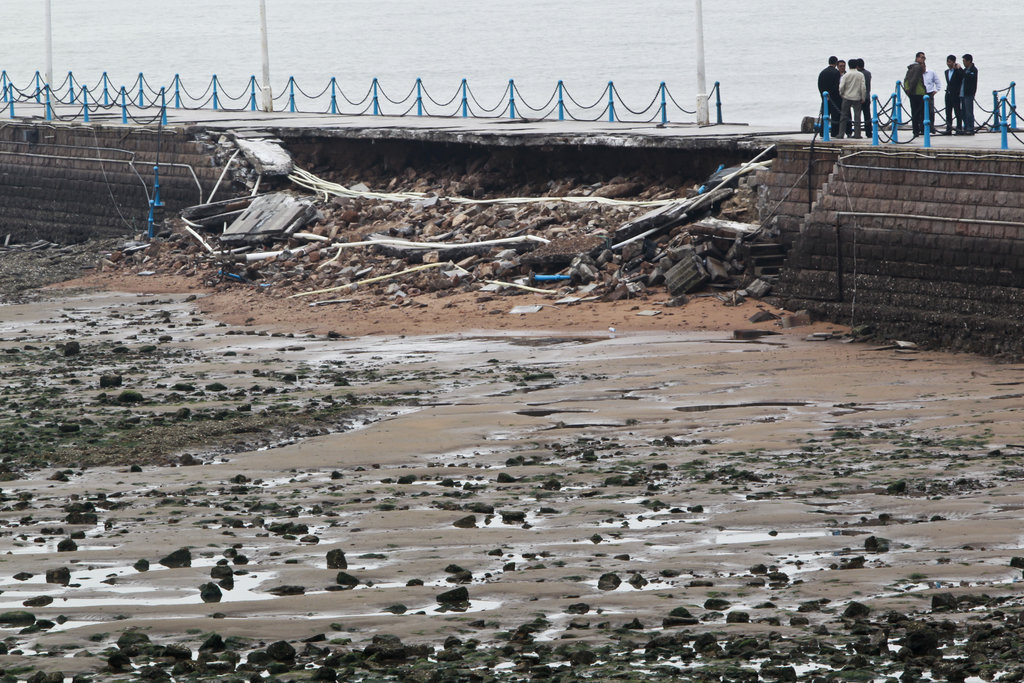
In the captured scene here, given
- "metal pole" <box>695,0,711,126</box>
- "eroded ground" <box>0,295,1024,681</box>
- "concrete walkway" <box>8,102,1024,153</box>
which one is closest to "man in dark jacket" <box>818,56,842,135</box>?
"concrete walkway" <box>8,102,1024,153</box>

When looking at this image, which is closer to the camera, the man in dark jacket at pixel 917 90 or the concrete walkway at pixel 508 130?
the concrete walkway at pixel 508 130

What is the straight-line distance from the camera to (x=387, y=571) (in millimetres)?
7859

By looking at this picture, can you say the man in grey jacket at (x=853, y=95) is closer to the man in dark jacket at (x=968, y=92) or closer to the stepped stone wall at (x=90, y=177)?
the man in dark jacket at (x=968, y=92)

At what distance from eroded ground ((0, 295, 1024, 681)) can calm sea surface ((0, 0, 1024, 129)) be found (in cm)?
3804

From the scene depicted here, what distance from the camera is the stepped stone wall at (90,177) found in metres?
30.5

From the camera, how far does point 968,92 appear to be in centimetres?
2220

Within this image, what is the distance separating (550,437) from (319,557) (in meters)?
4.42

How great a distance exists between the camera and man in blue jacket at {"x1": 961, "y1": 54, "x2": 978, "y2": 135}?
72.0 ft

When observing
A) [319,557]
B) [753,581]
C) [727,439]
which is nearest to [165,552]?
[319,557]

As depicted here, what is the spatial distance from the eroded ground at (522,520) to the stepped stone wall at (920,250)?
2.73 ft

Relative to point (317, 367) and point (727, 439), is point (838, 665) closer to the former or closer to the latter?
point (727, 439)

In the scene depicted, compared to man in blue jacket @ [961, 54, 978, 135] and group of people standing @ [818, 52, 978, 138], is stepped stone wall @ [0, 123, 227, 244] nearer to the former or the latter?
group of people standing @ [818, 52, 978, 138]

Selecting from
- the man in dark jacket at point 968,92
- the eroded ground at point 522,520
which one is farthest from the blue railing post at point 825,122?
the eroded ground at point 522,520

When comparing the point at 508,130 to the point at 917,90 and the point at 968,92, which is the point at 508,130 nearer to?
the point at 917,90
